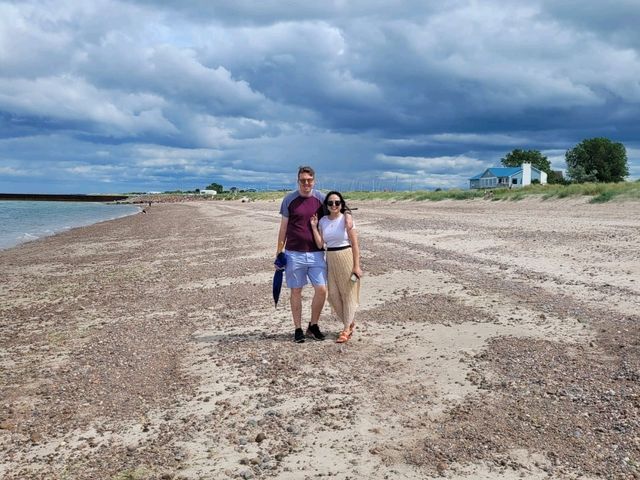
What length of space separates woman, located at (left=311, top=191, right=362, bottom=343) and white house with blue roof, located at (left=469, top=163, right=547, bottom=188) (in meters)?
81.3

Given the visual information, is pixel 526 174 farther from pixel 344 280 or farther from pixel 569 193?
pixel 344 280

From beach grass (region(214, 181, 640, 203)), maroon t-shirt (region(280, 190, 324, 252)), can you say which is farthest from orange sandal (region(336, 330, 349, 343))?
beach grass (region(214, 181, 640, 203))

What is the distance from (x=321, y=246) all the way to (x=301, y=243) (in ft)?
0.80

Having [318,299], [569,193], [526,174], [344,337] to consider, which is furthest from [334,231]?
[526,174]

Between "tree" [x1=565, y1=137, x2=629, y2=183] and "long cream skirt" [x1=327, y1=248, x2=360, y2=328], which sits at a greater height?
"tree" [x1=565, y1=137, x2=629, y2=183]

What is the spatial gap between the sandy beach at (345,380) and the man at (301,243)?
65cm

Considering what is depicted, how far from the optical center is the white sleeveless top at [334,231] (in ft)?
22.5

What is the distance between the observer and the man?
686cm

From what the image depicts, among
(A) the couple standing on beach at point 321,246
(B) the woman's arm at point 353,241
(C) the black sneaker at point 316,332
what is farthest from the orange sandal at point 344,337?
(B) the woman's arm at point 353,241

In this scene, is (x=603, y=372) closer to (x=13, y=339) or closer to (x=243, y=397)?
(x=243, y=397)

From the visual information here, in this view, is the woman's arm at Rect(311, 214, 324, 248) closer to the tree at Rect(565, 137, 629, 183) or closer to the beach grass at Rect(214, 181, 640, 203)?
the beach grass at Rect(214, 181, 640, 203)

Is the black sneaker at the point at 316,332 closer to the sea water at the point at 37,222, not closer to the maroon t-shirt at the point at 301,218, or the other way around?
the maroon t-shirt at the point at 301,218

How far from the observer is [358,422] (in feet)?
15.2

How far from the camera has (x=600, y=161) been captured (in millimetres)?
85750
